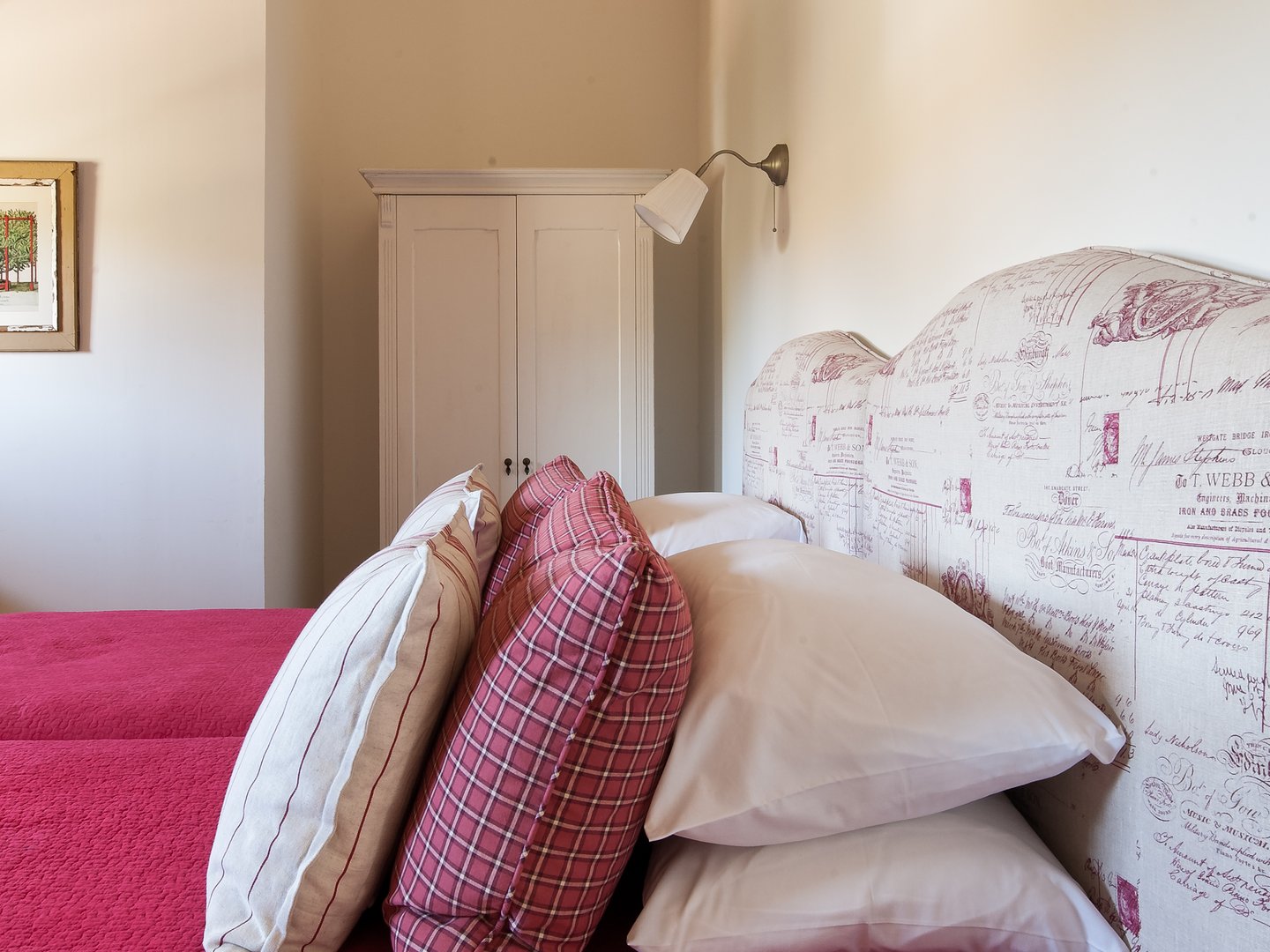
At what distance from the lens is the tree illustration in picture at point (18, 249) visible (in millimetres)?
2621

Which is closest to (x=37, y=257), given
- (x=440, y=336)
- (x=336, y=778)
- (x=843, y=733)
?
(x=440, y=336)

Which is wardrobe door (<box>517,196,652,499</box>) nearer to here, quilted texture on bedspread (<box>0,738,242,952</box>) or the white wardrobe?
the white wardrobe

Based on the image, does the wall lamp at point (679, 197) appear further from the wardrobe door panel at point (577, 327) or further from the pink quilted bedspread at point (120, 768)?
the pink quilted bedspread at point (120, 768)

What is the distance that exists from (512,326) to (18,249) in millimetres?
1551

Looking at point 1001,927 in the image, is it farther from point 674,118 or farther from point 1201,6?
point 674,118

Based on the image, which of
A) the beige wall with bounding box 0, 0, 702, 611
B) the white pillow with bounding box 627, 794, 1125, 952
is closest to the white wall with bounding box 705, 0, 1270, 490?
the white pillow with bounding box 627, 794, 1125, 952

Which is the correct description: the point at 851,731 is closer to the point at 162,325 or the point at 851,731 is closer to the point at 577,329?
the point at 577,329

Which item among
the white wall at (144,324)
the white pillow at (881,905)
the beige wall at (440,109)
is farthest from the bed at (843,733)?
the beige wall at (440,109)

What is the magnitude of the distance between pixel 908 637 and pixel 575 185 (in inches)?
103

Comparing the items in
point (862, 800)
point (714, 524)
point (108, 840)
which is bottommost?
point (108, 840)

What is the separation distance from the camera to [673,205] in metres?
2.13

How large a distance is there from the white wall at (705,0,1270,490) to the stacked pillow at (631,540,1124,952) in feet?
1.27

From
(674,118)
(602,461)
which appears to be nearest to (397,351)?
(602,461)

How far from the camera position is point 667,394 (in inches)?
145
